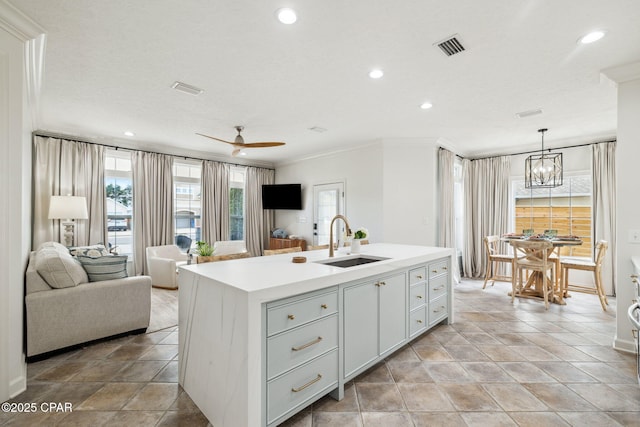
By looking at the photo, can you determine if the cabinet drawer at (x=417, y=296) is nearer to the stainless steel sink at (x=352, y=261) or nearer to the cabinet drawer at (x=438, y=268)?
the cabinet drawer at (x=438, y=268)

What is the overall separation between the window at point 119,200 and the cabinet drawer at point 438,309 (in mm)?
5011

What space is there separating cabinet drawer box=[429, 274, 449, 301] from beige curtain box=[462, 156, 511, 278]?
3192 mm

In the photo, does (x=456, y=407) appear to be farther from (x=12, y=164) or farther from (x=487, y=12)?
(x=12, y=164)

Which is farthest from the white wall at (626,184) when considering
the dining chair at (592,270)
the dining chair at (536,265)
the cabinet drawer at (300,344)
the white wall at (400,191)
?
the cabinet drawer at (300,344)

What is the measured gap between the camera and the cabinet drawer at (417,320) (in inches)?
106

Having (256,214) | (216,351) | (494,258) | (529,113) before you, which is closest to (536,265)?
(494,258)

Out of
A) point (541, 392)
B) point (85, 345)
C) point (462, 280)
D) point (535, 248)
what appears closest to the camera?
point (541, 392)

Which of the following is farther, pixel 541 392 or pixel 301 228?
pixel 301 228

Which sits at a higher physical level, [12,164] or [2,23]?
[2,23]

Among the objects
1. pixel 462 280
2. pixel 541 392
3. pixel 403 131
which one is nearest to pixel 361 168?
pixel 403 131

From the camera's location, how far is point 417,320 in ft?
9.11

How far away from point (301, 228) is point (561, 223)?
4984 mm

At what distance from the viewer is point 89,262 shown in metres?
2.88

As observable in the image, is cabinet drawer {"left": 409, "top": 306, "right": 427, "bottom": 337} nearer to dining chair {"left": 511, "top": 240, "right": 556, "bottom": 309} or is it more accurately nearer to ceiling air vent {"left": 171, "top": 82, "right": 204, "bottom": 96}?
dining chair {"left": 511, "top": 240, "right": 556, "bottom": 309}
